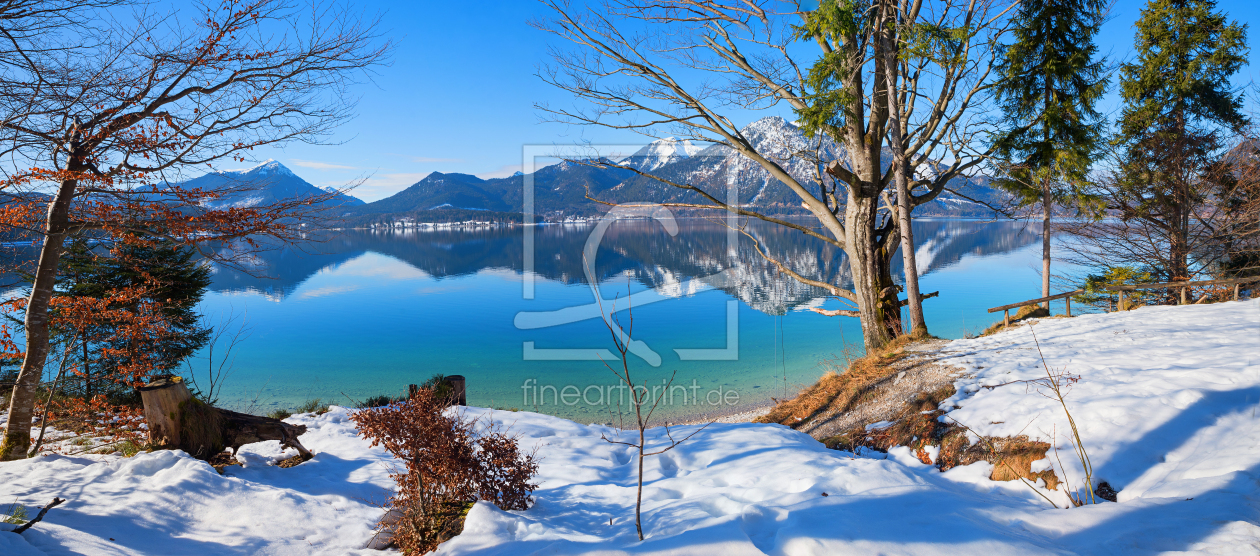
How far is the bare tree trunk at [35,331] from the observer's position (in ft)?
16.8

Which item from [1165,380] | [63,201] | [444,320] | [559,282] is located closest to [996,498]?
[1165,380]

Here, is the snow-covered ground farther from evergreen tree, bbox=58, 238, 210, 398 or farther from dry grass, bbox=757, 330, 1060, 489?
evergreen tree, bbox=58, 238, 210, 398

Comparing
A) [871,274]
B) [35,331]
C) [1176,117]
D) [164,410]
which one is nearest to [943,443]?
[871,274]

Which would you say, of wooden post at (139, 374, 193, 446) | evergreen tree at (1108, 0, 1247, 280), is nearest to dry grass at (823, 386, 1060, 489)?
wooden post at (139, 374, 193, 446)

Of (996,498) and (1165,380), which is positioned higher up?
(1165,380)

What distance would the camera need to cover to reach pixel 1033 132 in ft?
36.8

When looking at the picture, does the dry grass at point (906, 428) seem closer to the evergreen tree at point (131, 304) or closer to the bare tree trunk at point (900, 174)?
the bare tree trunk at point (900, 174)

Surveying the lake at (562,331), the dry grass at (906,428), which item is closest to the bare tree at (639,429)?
the lake at (562,331)

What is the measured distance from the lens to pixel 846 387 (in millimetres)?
8375

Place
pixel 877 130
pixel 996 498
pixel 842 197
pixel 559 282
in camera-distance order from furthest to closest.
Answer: pixel 559 282 < pixel 842 197 < pixel 877 130 < pixel 996 498

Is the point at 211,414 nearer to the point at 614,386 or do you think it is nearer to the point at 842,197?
the point at 614,386

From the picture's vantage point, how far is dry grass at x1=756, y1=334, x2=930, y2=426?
25.8 ft

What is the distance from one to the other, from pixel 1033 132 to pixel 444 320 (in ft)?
84.8

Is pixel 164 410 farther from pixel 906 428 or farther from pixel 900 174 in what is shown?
pixel 900 174
